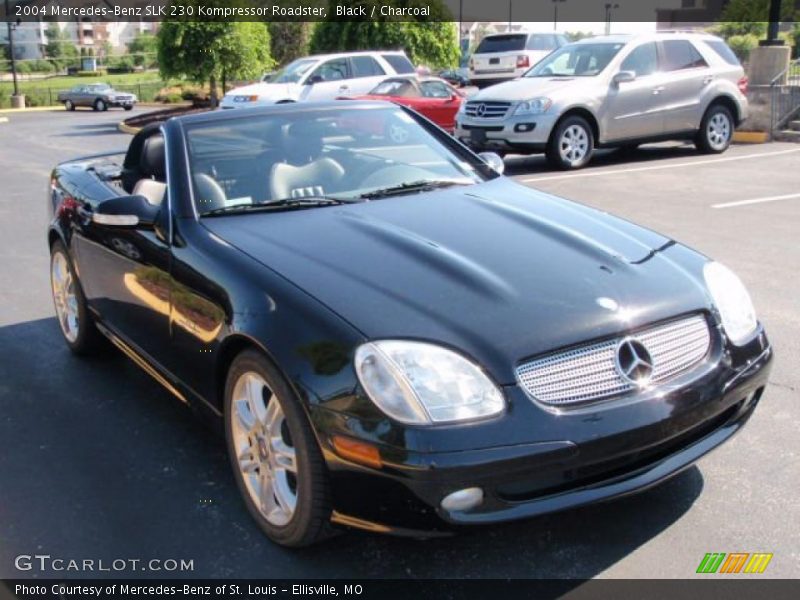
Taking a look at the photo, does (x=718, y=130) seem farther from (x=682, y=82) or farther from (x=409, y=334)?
(x=409, y=334)

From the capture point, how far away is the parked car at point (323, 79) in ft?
59.8

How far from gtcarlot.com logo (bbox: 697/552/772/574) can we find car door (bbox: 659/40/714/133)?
10.9 metres

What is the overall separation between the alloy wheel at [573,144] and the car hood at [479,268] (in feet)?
27.6

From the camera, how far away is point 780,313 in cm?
546

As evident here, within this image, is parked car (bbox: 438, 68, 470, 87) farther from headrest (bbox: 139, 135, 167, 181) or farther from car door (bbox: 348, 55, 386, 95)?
headrest (bbox: 139, 135, 167, 181)

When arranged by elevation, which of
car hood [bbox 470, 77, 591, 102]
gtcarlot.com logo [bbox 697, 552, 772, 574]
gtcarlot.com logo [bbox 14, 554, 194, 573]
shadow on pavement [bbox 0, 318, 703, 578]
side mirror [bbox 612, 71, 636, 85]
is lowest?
gtcarlot.com logo [bbox 14, 554, 194, 573]

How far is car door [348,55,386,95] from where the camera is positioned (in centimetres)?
1856

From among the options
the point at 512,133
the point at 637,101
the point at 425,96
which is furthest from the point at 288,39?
the point at 512,133

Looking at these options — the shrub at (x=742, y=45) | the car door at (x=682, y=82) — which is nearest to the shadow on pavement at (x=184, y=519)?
the car door at (x=682, y=82)

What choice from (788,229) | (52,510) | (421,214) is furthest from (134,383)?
(788,229)

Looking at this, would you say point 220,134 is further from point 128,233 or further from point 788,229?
point 788,229

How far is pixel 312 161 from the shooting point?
13.7 ft

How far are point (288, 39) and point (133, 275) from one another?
1643 inches

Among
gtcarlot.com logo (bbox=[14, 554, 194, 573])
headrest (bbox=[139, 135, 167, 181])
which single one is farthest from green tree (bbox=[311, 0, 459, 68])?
gtcarlot.com logo (bbox=[14, 554, 194, 573])
